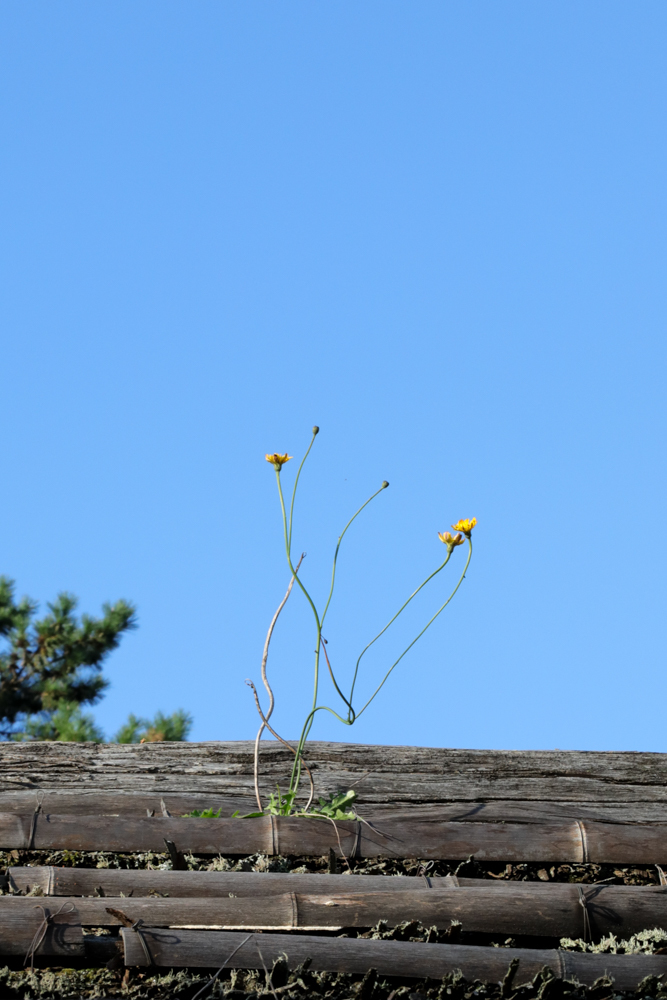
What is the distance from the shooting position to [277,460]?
10.4 feet

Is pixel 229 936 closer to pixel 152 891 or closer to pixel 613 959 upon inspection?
pixel 152 891

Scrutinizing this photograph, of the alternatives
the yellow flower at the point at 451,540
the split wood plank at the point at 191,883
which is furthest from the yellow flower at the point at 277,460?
the split wood plank at the point at 191,883

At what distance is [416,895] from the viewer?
211cm

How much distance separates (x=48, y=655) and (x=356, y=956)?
308 inches

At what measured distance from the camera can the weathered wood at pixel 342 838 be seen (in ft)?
8.17

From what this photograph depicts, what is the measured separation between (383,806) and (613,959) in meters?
1.04

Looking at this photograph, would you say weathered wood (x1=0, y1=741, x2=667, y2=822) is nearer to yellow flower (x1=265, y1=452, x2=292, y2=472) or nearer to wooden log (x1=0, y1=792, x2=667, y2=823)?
wooden log (x1=0, y1=792, x2=667, y2=823)

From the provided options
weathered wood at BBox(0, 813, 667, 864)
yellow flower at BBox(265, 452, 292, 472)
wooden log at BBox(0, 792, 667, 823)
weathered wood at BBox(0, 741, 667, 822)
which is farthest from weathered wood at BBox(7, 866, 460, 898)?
yellow flower at BBox(265, 452, 292, 472)

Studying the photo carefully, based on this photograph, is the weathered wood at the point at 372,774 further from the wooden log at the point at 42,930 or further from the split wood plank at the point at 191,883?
the wooden log at the point at 42,930

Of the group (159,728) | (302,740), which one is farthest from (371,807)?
(159,728)

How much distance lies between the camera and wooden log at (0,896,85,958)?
6.27 feet

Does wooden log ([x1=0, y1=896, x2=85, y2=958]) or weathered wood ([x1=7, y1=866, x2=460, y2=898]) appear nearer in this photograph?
wooden log ([x1=0, y1=896, x2=85, y2=958])

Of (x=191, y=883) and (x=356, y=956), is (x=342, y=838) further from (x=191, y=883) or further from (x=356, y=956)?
(x=356, y=956)

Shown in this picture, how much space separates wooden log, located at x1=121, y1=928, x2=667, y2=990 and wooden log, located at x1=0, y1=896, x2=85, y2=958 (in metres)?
0.11
